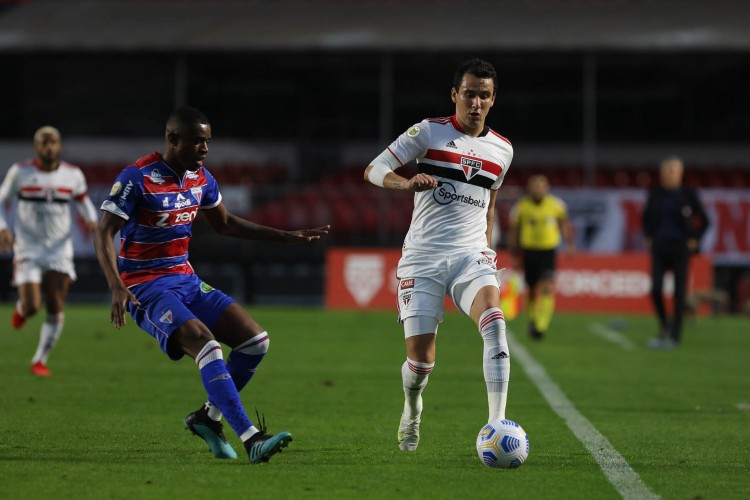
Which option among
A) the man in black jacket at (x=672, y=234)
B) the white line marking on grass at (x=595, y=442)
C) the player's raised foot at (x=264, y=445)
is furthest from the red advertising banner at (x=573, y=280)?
the player's raised foot at (x=264, y=445)

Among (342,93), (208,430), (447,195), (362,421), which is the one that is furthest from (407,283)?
(342,93)

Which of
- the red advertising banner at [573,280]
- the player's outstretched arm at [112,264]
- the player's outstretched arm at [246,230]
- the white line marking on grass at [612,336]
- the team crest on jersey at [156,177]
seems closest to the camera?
the player's outstretched arm at [112,264]

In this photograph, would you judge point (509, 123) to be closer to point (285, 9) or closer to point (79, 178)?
point (285, 9)

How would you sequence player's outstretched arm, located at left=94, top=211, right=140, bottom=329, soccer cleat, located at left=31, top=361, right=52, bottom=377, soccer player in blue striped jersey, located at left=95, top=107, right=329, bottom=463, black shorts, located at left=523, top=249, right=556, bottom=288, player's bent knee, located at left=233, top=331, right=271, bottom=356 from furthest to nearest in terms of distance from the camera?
black shorts, located at left=523, top=249, right=556, bottom=288 → soccer cleat, located at left=31, top=361, right=52, bottom=377 → player's bent knee, located at left=233, top=331, right=271, bottom=356 → soccer player in blue striped jersey, located at left=95, top=107, right=329, bottom=463 → player's outstretched arm, located at left=94, top=211, right=140, bottom=329

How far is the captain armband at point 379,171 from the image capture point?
7.48 m

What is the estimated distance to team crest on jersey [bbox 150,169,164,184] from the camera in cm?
745

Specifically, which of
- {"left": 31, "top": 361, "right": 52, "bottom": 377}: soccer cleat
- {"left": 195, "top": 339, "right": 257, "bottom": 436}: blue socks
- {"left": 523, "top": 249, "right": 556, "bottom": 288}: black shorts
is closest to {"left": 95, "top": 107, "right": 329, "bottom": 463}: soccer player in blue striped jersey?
{"left": 195, "top": 339, "right": 257, "bottom": 436}: blue socks

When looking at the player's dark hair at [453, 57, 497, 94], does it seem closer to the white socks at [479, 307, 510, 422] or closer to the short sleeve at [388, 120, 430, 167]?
the short sleeve at [388, 120, 430, 167]

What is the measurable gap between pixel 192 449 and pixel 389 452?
1.14m

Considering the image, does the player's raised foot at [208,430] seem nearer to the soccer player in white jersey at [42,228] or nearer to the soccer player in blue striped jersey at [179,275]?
the soccer player in blue striped jersey at [179,275]

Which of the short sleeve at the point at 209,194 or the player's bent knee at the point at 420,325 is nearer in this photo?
the player's bent knee at the point at 420,325

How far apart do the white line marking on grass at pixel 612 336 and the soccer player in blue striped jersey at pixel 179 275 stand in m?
9.70

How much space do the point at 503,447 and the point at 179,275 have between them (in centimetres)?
206

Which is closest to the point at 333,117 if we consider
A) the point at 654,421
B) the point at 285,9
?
the point at 285,9
